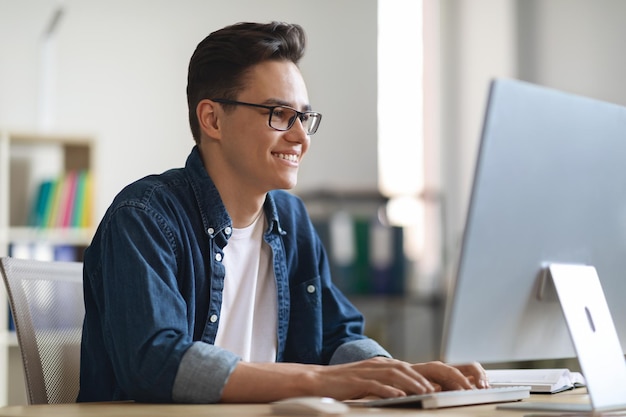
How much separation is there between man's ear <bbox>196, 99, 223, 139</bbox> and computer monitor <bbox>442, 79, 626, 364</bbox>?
2.59 feet

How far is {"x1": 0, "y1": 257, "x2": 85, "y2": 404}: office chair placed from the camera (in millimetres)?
1532

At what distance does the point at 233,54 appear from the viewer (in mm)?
1769

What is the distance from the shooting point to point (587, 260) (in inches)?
50.2

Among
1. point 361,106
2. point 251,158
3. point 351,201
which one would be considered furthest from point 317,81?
point 251,158

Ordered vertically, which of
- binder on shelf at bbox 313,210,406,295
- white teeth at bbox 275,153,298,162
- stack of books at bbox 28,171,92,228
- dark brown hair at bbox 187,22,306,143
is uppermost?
dark brown hair at bbox 187,22,306,143

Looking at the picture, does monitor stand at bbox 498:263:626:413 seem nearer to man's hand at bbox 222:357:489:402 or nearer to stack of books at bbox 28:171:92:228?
man's hand at bbox 222:357:489:402

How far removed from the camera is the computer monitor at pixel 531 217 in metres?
1.07

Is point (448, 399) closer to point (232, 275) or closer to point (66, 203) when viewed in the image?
point (232, 275)

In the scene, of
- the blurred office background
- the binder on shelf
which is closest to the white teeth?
the blurred office background

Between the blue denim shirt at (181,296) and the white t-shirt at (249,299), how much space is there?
0.02 m

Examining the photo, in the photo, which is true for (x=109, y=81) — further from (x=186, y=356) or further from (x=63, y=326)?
(x=186, y=356)

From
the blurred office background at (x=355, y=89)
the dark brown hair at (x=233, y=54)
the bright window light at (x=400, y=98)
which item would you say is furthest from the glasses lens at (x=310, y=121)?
the bright window light at (x=400, y=98)

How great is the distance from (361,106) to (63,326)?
3441 millimetres

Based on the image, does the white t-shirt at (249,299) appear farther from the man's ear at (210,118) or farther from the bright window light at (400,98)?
the bright window light at (400,98)
